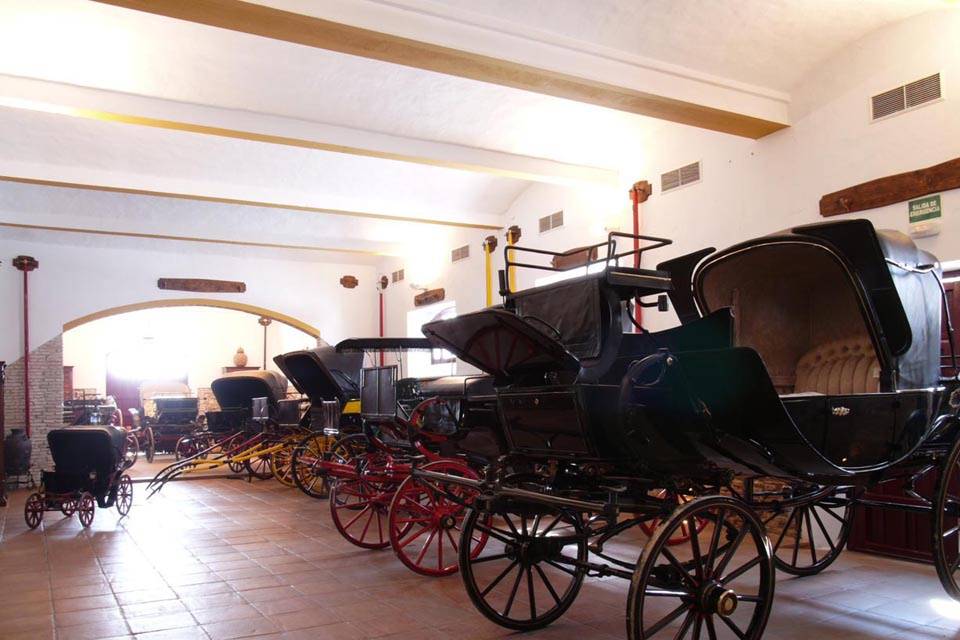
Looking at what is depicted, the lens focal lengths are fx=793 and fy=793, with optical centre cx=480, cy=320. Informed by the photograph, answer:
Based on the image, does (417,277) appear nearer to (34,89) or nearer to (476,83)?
(476,83)

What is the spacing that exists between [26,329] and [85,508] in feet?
20.1

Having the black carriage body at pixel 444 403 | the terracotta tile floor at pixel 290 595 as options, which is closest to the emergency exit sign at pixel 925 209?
the terracotta tile floor at pixel 290 595

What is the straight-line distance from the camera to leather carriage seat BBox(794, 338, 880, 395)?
491 cm

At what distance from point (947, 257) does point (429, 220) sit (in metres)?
7.02

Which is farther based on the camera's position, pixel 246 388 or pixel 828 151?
pixel 246 388

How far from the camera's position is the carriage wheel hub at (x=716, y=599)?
3.24 m

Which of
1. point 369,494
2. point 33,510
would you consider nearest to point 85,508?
point 33,510

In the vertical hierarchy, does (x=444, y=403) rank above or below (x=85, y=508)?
above

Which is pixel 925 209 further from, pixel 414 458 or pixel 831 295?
pixel 414 458

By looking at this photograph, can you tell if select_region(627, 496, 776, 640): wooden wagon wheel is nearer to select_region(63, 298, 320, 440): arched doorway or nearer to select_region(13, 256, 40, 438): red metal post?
select_region(13, 256, 40, 438): red metal post

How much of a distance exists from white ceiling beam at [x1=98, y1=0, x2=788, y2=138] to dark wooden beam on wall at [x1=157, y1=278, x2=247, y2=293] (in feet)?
31.3

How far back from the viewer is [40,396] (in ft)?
40.4

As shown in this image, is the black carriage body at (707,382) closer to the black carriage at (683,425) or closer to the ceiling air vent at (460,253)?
the black carriage at (683,425)

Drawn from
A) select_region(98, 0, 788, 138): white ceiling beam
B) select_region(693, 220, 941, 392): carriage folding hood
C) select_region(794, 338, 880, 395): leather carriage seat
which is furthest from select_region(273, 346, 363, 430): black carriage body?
select_region(794, 338, 880, 395): leather carriage seat
